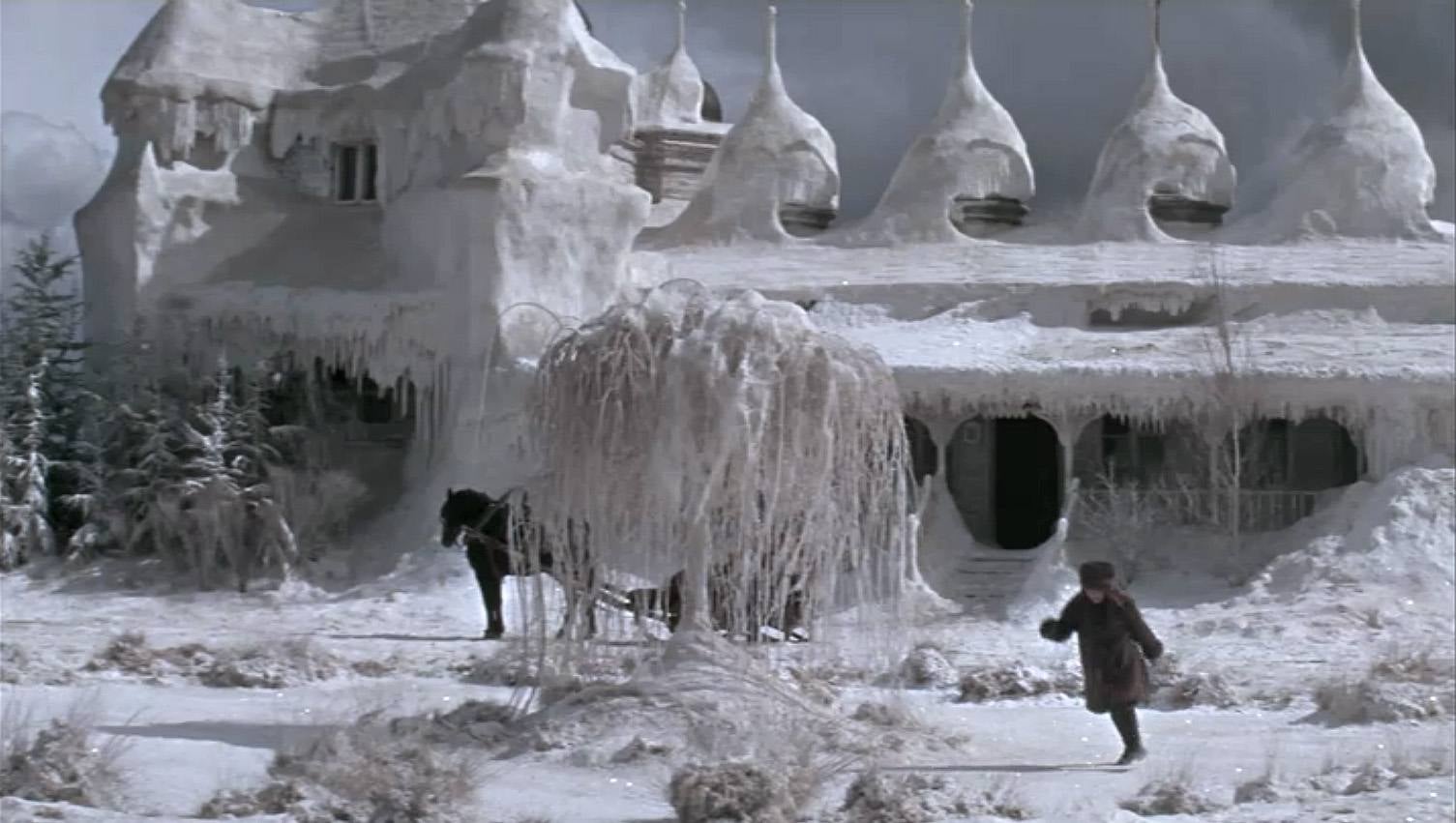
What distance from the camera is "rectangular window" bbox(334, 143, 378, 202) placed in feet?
97.0

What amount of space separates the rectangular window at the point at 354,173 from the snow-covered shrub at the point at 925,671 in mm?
16084

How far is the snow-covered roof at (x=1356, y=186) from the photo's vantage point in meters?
27.8

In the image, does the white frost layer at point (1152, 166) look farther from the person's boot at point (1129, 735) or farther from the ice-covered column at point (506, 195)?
the person's boot at point (1129, 735)

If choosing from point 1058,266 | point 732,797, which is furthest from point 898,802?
point 1058,266

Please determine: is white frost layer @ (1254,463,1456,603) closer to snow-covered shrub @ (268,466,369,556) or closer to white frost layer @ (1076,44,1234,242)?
white frost layer @ (1076,44,1234,242)

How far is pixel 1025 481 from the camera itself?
89.8 ft

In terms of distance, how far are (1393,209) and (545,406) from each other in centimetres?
1861

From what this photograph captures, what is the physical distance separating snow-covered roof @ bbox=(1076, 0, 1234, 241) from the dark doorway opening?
309 centimetres

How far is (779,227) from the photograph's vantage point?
30141mm

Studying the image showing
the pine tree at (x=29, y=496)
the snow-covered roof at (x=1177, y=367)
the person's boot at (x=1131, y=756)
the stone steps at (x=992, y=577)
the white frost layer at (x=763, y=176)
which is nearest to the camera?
the person's boot at (x=1131, y=756)

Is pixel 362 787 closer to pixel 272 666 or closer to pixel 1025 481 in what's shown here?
pixel 272 666

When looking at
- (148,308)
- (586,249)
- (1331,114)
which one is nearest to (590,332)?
(586,249)

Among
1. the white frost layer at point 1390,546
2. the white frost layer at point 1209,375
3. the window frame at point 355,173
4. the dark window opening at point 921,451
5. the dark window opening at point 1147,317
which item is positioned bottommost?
the white frost layer at point 1390,546

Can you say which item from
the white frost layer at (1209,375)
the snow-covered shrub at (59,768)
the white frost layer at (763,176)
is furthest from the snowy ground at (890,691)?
the white frost layer at (763,176)
